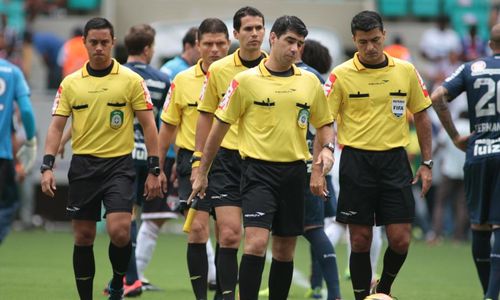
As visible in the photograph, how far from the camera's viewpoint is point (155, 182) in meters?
10.8

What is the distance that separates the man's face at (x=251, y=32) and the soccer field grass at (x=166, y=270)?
10.1ft

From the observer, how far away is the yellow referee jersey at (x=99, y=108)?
1061cm

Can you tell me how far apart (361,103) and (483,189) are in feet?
5.64

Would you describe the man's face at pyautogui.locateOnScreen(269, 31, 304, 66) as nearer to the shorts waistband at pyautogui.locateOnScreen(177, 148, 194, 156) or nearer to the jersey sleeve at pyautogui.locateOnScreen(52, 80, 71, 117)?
the jersey sleeve at pyautogui.locateOnScreen(52, 80, 71, 117)

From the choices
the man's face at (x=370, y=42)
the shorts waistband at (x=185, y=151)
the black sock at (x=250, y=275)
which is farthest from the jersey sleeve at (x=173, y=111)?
the black sock at (x=250, y=275)

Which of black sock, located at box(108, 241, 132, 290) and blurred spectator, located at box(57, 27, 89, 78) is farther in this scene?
blurred spectator, located at box(57, 27, 89, 78)

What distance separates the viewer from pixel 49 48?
25.1 metres

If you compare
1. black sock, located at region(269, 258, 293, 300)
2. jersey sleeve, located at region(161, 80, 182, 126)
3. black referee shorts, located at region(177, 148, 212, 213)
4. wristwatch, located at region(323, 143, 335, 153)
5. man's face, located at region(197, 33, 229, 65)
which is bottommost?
black sock, located at region(269, 258, 293, 300)

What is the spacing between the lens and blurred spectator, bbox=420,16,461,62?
2575 centimetres

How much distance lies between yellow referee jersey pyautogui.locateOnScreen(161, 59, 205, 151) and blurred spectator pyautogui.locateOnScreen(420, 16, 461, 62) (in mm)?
14445

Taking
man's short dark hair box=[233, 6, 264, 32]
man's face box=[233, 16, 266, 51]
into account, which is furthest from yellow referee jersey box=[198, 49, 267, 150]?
man's short dark hair box=[233, 6, 264, 32]

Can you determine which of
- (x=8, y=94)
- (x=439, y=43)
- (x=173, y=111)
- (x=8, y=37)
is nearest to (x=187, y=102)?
Answer: (x=173, y=111)

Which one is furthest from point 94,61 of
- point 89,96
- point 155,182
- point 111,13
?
point 111,13

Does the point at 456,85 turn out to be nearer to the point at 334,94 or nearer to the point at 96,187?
the point at 334,94
